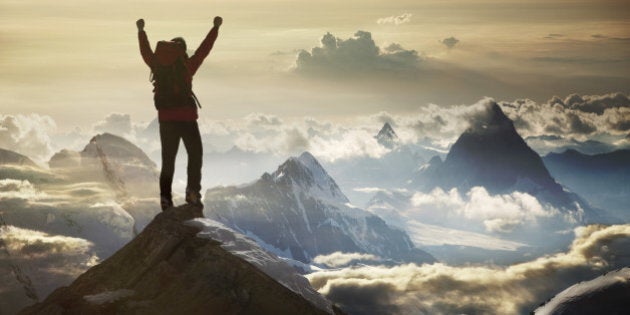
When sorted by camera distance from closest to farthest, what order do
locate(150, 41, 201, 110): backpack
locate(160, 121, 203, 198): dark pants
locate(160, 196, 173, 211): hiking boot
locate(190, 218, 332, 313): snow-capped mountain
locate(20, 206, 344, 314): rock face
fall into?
locate(20, 206, 344, 314): rock face, locate(190, 218, 332, 313): snow-capped mountain, locate(150, 41, 201, 110): backpack, locate(160, 121, 203, 198): dark pants, locate(160, 196, 173, 211): hiking boot

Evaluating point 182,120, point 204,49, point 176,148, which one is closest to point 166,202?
point 176,148

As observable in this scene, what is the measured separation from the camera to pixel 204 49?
25641 millimetres

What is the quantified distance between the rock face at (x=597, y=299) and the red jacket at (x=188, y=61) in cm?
1281

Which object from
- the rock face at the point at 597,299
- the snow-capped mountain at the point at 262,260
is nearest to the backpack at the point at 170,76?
the snow-capped mountain at the point at 262,260

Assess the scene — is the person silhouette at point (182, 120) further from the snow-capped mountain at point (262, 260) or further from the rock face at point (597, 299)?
the rock face at point (597, 299)

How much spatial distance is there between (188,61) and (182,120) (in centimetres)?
196

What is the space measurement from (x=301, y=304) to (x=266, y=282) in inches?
46.3

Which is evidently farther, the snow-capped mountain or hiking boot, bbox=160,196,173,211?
hiking boot, bbox=160,196,173,211

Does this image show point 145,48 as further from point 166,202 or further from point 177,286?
point 177,286

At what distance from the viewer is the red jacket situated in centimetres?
2538

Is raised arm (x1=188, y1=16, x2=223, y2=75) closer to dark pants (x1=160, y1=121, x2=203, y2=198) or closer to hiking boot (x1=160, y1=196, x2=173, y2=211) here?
dark pants (x1=160, y1=121, x2=203, y2=198)

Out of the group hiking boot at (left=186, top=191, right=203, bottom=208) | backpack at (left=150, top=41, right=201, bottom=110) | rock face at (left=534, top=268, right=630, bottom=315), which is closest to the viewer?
rock face at (left=534, top=268, right=630, bottom=315)

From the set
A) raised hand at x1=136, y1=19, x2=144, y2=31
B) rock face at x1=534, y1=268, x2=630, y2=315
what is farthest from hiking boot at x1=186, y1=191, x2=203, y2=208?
rock face at x1=534, y1=268, x2=630, y2=315

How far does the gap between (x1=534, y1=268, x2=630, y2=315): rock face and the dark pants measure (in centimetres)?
1214
